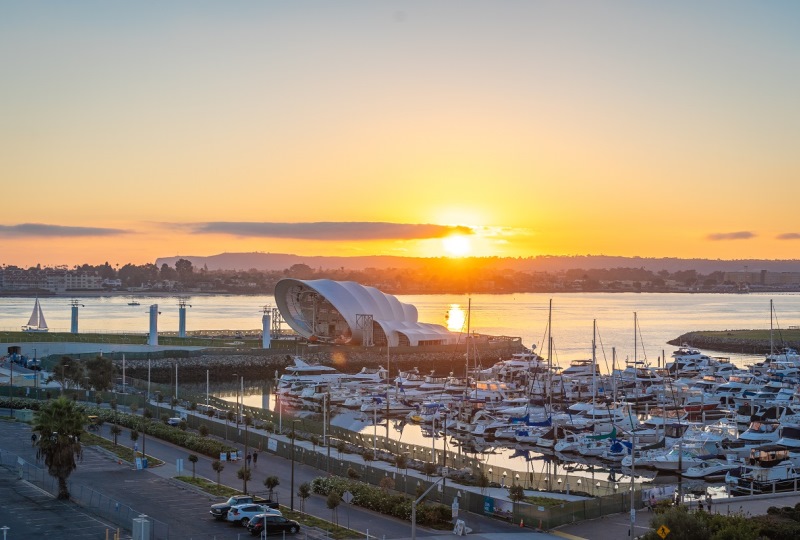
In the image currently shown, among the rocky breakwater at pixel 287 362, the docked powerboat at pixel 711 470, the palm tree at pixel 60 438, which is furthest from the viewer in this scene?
the rocky breakwater at pixel 287 362

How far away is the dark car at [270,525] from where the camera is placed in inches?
835

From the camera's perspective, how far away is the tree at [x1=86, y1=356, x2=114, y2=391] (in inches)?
1812

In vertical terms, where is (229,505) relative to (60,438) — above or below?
below

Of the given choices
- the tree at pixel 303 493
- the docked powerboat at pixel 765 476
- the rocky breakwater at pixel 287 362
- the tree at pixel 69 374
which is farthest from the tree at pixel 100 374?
the docked powerboat at pixel 765 476

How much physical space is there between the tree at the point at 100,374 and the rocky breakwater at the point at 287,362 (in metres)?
13.9

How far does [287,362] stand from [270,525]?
49.4m

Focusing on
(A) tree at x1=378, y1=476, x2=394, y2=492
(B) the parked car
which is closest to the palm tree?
(B) the parked car

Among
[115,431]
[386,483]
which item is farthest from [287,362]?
[386,483]

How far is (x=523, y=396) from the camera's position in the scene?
55.2m

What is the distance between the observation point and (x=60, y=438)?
80.0ft

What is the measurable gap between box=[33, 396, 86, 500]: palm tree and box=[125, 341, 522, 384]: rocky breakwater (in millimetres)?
37324

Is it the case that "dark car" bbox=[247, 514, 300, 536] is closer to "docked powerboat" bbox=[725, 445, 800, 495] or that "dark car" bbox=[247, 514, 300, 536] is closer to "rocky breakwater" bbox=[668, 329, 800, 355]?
"docked powerboat" bbox=[725, 445, 800, 495]

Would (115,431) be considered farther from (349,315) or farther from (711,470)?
(349,315)

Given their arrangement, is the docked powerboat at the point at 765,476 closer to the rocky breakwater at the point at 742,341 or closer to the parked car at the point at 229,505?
the parked car at the point at 229,505
